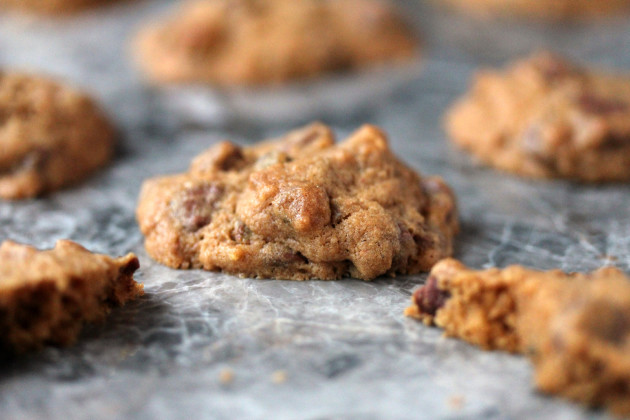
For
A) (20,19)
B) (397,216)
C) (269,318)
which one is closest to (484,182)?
(397,216)

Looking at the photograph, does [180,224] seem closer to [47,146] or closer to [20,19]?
[47,146]

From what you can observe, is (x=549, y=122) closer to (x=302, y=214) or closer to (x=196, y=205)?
(x=302, y=214)

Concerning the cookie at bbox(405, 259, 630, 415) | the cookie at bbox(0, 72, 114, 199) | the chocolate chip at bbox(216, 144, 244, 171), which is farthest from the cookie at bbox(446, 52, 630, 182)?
the cookie at bbox(0, 72, 114, 199)

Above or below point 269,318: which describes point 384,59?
above

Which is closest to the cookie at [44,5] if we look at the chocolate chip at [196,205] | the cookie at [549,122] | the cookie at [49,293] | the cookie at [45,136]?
the cookie at [45,136]

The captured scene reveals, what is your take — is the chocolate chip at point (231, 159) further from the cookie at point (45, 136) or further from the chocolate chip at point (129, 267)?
the cookie at point (45, 136)
